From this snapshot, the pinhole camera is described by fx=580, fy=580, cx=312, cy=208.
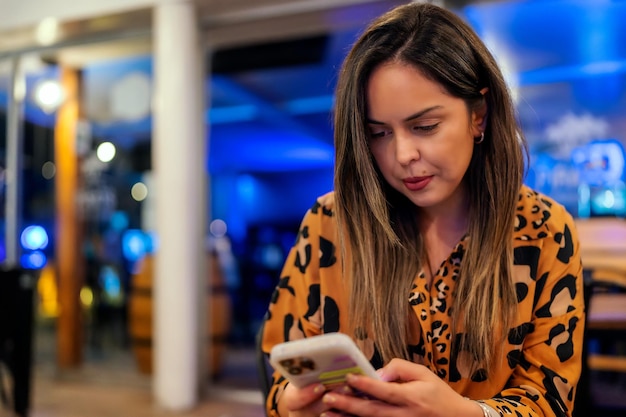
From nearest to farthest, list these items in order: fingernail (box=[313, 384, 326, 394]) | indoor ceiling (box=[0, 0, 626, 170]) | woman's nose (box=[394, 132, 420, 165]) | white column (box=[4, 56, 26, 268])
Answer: fingernail (box=[313, 384, 326, 394])
woman's nose (box=[394, 132, 420, 165])
indoor ceiling (box=[0, 0, 626, 170])
white column (box=[4, 56, 26, 268])

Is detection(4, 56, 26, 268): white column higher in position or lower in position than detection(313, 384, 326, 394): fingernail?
higher

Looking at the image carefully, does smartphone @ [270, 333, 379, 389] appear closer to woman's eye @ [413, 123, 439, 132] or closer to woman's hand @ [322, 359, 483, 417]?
woman's hand @ [322, 359, 483, 417]

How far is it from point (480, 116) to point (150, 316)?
3854 mm

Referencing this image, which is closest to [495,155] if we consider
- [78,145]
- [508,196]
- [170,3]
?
[508,196]

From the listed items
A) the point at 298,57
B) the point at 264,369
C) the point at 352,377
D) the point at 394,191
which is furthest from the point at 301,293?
the point at 298,57

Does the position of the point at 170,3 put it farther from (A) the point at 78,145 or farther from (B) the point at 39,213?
(B) the point at 39,213

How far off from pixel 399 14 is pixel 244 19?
10.7 ft

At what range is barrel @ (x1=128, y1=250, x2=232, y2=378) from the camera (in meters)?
4.27

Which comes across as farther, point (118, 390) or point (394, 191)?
point (118, 390)

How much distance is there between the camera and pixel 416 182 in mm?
980

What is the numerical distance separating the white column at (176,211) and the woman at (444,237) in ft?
9.12

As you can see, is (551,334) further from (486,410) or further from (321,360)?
(321,360)

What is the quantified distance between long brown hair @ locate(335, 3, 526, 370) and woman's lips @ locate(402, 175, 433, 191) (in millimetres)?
58

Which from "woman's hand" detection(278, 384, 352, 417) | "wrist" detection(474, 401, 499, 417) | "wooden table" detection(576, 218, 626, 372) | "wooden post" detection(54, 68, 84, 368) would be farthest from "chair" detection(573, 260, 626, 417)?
"wooden post" detection(54, 68, 84, 368)
